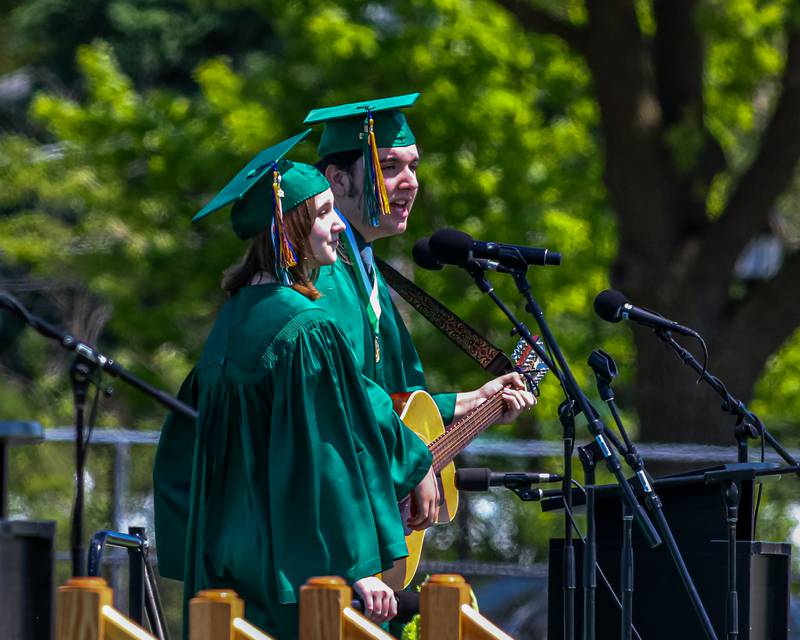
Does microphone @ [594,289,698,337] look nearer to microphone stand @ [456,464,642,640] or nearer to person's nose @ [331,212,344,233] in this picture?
microphone stand @ [456,464,642,640]

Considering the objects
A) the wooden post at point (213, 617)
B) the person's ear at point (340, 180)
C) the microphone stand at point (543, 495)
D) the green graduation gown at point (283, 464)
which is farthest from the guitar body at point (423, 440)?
the wooden post at point (213, 617)

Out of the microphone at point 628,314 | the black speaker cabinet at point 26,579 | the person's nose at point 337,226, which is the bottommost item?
the black speaker cabinet at point 26,579

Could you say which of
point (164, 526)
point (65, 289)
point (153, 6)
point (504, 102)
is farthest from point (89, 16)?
point (164, 526)

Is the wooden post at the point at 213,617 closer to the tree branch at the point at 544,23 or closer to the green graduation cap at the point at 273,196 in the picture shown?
the green graduation cap at the point at 273,196

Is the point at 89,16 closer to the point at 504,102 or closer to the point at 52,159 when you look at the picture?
the point at 52,159

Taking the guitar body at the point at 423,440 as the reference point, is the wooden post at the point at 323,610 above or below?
below

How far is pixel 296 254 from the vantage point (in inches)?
197

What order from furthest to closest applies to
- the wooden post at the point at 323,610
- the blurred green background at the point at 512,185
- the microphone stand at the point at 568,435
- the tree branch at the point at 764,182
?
the blurred green background at the point at 512,185 → the tree branch at the point at 764,182 → the microphone stand at the point at 568,435 → the wooden post at the point at 323,610

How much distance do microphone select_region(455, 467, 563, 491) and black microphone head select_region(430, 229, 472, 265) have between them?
0.66 m

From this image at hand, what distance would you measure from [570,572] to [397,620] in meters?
0.57

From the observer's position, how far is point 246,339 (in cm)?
487

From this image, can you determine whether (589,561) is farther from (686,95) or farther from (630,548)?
(686,95)

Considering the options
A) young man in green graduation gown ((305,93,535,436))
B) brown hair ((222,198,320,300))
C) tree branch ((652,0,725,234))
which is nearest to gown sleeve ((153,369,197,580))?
brown hair ((222,198,320,300))

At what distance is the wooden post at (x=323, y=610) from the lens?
3674mm
